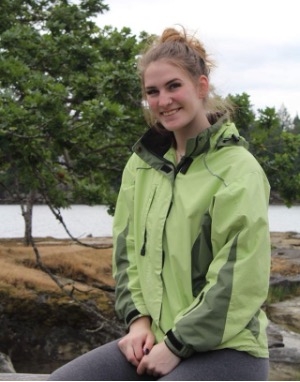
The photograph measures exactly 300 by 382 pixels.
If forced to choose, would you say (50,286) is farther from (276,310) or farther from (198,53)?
(198,53)

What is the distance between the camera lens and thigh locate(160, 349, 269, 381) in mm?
2457

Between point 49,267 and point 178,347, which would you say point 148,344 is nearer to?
point 178,347

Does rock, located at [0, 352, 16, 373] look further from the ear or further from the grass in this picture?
the ear

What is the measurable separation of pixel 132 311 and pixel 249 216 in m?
0.64

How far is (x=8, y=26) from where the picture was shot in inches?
437

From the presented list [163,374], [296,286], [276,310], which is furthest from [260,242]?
[296,286]

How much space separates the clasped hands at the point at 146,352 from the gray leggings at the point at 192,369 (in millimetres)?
33

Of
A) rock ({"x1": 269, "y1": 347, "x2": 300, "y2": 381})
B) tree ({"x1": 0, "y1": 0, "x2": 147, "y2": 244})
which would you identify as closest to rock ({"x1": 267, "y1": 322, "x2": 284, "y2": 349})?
rock ({"x1": 269, "y1": 347, "x2": 300, "y2": 381})

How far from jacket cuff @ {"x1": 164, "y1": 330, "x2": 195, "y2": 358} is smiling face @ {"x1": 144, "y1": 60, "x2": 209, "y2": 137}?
2.78 feet

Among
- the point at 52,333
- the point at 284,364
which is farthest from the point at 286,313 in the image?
the point at 52,333

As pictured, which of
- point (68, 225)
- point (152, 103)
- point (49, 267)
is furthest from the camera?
point (68, 225)

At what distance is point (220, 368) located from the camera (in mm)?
2469

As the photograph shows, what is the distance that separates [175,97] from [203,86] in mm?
151

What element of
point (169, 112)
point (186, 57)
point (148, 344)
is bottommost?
point (148, 344)
